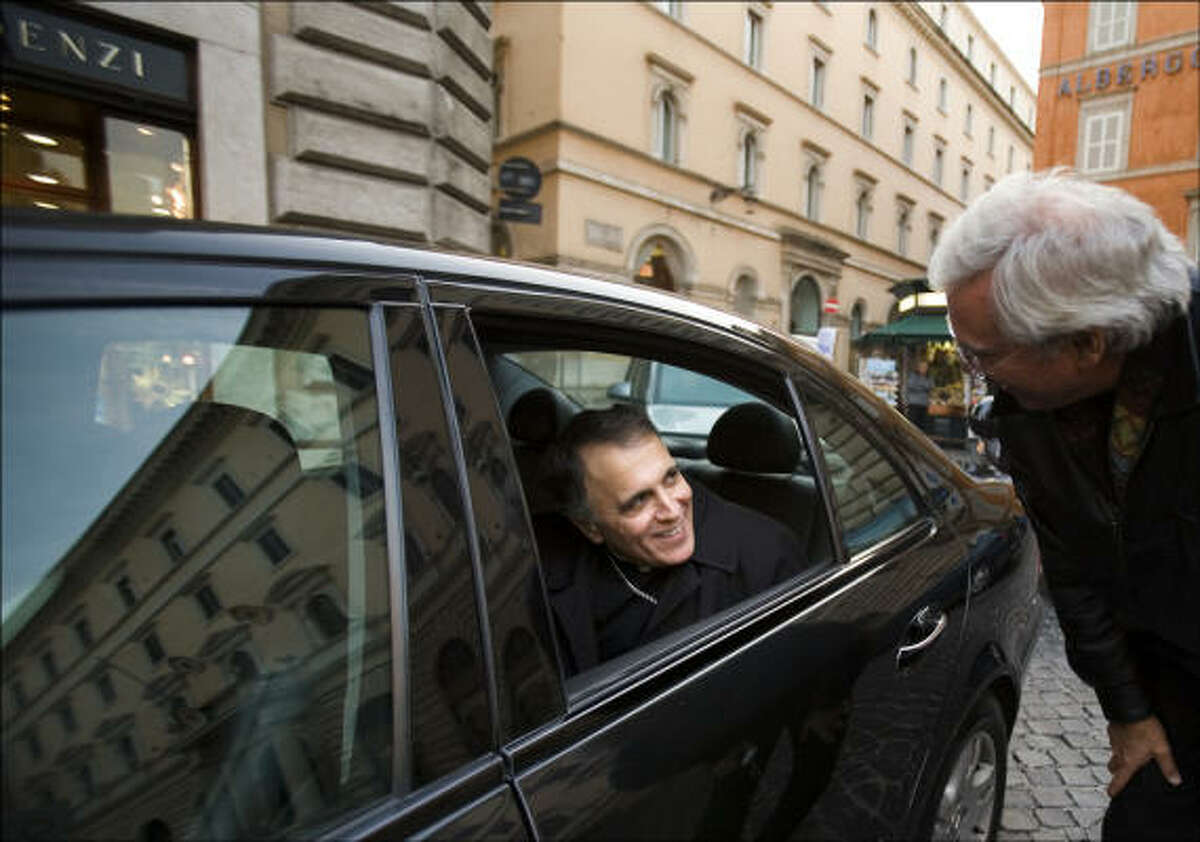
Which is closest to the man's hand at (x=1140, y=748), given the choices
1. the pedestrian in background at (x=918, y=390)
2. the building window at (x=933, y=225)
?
the pedestrian in background at (x=918, y=390)

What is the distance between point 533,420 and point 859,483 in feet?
3.74

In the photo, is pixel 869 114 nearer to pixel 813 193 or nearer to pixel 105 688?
pixel 813 193

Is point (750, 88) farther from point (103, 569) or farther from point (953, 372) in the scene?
point (103, 569)

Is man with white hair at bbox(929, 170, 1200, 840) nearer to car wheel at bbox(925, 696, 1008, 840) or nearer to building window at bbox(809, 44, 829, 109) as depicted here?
car wheel at bbox(925, 696, 1008, 840)

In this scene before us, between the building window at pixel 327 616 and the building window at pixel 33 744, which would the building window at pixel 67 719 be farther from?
the building window at pixel 327 616

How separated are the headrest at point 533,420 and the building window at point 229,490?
62.4 inches

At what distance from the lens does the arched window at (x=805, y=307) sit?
2217 cm

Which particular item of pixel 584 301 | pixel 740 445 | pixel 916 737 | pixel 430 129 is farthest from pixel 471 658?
pixel 430 129

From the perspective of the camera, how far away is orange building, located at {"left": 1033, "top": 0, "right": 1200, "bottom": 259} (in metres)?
20.9

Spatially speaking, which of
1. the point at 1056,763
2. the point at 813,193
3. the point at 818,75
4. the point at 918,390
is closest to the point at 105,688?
the point at 1056,763

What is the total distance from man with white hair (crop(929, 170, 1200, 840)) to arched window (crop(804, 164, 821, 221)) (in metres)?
22.8

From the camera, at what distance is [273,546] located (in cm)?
73

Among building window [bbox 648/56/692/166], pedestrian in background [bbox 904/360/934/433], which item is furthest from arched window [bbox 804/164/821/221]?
pedestrian in background [bbox 904/360/934/433]

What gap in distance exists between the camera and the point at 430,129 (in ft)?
17.9
